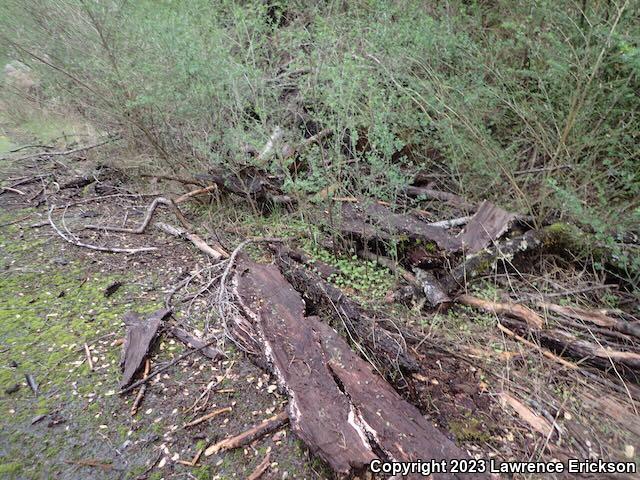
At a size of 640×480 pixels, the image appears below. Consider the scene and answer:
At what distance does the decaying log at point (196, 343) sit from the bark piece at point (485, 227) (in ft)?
6.74

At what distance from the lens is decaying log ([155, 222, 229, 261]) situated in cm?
348

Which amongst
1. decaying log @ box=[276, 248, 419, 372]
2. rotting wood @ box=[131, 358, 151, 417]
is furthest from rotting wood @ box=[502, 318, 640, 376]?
rotting wood @ box=[131, 358, 151, 417]

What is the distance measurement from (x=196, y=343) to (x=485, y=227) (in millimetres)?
2371

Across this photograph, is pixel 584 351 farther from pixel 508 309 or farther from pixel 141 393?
pixel 141 393

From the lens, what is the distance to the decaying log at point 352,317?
227 centimetres

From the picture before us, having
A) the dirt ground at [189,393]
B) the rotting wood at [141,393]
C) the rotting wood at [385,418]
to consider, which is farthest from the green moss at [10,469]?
the rotting wood at [385,418]

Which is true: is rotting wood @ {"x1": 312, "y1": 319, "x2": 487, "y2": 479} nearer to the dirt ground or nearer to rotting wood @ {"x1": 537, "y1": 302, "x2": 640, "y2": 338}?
the dirt ground

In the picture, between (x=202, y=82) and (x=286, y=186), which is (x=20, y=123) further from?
(x=286, y=186)

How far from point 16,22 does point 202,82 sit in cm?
249

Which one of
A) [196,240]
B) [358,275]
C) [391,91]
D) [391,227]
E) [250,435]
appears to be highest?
[391,91]

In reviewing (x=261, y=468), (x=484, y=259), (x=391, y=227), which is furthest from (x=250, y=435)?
(x=484, y=259)

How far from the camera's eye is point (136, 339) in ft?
8.18

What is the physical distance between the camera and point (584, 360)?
2.41 m

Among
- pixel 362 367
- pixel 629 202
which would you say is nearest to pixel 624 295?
pixel 629 202
